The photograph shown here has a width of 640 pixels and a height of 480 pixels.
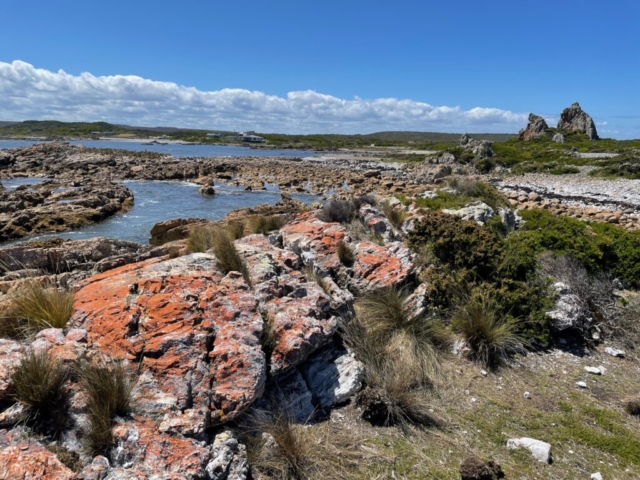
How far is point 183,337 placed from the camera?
4340mm

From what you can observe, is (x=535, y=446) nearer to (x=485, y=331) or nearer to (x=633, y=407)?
(x=633, y=407)

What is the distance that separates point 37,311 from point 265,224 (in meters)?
6.50

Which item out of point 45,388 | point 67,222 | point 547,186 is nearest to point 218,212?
point 67,222

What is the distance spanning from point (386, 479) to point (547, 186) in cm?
3482

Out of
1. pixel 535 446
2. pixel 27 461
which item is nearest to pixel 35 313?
pixel 27 461

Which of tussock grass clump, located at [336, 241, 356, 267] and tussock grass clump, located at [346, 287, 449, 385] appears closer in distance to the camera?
tussock grass clump, located at [346, 287, 449, 385]

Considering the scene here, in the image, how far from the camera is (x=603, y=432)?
15.0 ft

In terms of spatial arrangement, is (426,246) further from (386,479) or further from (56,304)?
(56,304)

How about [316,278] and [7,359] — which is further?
[316,278]

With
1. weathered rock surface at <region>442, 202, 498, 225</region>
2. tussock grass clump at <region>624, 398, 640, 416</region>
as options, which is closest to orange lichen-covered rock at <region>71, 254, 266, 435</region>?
tussock grass clump at <region>624, 398, 640, 416</region>

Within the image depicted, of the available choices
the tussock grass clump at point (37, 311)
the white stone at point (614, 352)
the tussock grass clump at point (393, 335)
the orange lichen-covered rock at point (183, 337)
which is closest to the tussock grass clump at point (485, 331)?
the tussock grass clump at point (393, 335)

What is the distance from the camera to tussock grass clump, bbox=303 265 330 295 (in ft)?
21.6

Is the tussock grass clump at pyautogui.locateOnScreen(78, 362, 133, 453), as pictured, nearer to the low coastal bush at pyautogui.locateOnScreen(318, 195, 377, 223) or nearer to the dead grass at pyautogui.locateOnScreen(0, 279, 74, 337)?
the dead grass at pyautogui.locateOnScreen(0, 279, 74, 337)

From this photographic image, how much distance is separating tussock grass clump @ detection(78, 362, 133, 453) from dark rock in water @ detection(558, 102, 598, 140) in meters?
89.7
